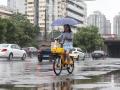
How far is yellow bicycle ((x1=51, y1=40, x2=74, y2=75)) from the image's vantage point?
15.1m

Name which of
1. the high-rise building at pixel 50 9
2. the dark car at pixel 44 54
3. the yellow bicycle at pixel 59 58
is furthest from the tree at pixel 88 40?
the yellow bicycle at pixel 59 58

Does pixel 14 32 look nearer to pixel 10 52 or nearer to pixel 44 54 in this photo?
pixel 10 52

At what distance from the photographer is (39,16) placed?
180125 mm

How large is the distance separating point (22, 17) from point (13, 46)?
3085 inches

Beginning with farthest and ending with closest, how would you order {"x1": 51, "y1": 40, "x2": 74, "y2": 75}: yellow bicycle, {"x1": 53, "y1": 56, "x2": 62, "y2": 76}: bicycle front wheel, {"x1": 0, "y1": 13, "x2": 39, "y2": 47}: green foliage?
{"x1": 0, "y1": 13, "x2": 39, "y2": 47}: green foliage → {"x1": 53, "y1": 56, "x2": 62, "y2": 76}: bicycle front wheel → {"x1": 51, "y1": 40, "x2": 74, "y2": 75}: yellow bicycle

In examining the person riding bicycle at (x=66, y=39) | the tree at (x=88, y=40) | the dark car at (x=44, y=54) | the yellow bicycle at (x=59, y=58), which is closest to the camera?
the yellow bicycle at (x=59, y=58)

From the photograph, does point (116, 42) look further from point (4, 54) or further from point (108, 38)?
point (4, 54)

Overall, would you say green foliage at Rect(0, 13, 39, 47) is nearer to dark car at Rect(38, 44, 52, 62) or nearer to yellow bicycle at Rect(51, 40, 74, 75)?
dark car at Rect(38, 44, 52, 62)

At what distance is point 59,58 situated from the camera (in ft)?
→ 50.9

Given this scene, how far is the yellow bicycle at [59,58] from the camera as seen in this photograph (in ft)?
49.7

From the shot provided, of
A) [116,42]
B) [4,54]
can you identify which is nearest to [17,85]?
[4,54]

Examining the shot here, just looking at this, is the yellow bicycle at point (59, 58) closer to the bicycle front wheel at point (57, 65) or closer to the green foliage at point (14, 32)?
the bicycle front wheel at point (57, 65)

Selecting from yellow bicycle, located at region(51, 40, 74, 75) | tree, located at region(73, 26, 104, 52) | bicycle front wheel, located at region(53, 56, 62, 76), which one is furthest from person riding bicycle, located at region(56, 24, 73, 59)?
tree, located at region(73, 26, 104, 52)

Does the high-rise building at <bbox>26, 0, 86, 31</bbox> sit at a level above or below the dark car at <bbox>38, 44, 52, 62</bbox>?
above
